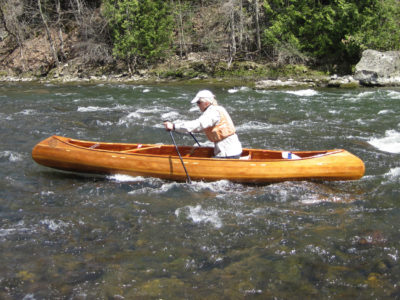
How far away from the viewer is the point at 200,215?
18.3 feet

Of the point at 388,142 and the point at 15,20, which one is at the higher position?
the point at 15,20

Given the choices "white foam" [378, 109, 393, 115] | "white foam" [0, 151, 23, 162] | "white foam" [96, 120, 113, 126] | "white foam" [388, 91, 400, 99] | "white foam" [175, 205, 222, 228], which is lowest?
"white foam" [388, 91, 400, 99]

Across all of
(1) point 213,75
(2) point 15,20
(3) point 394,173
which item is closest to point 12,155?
(3) point 394,173

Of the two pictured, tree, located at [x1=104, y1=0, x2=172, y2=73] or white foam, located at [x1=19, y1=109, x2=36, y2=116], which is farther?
tree, located at [x1=104, y1=0, x2=172, y2=73]

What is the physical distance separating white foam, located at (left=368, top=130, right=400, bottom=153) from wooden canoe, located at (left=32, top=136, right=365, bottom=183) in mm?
2355

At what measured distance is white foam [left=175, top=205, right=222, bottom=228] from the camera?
5.39 meters

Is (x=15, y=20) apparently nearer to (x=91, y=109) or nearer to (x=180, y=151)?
(x=91, y=109)

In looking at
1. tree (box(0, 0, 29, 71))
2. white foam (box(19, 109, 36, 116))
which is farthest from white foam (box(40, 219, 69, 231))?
tree (box(0, 0, 29, 71))

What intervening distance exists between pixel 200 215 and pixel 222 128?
Answer: 5.42 ft

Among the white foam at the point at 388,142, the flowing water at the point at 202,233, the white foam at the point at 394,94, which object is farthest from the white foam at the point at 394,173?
the white foam at the point at 394,94

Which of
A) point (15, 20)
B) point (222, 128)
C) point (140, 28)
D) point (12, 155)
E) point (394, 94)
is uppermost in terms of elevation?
point (15, 20)

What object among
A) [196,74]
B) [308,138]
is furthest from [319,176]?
[196,74]

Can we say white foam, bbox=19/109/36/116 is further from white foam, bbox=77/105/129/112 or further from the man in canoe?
the man in canoe

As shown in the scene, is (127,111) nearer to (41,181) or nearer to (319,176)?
(41,181)
